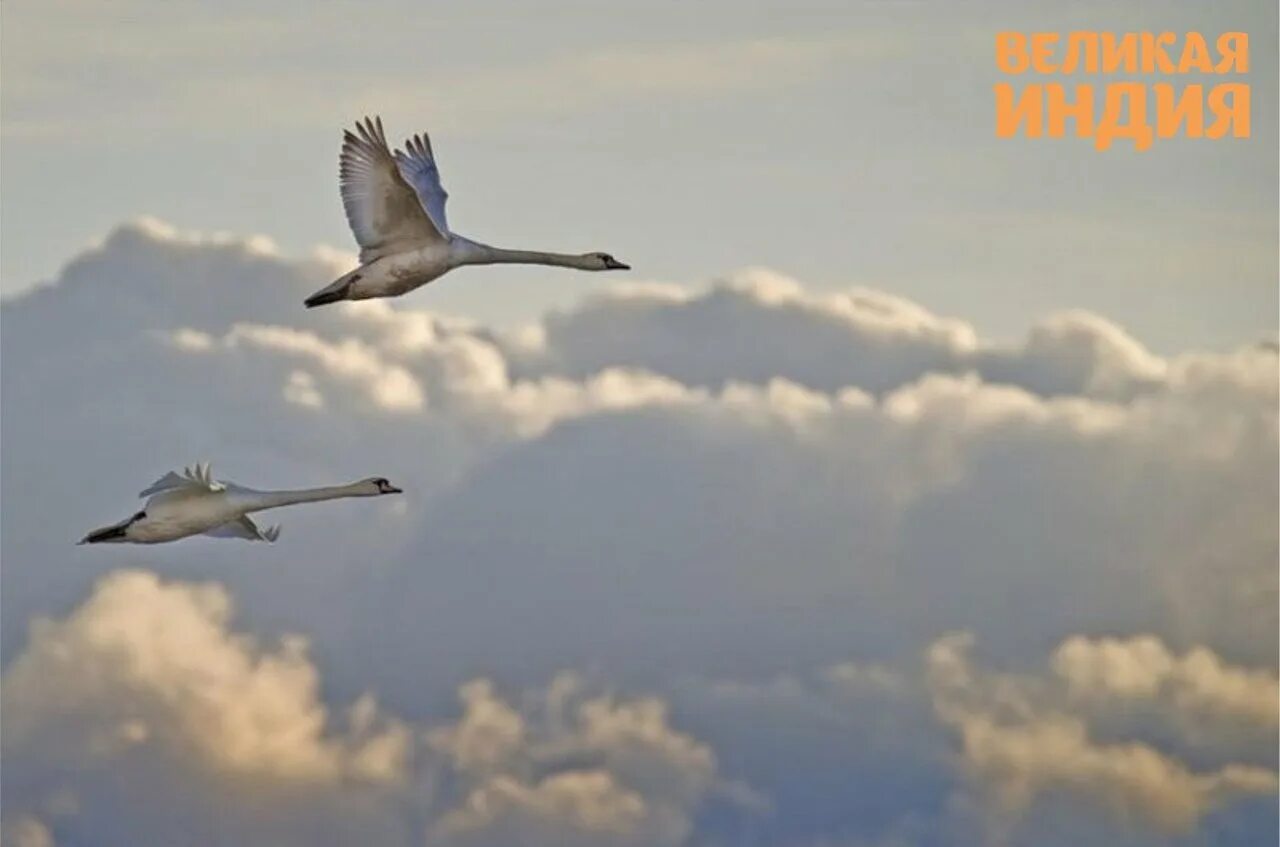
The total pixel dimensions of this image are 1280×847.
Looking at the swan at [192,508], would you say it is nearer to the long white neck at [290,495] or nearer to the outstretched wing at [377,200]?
the long white neck at [290,495]

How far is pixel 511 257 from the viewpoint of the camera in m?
36.2

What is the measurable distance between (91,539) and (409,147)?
321 inches

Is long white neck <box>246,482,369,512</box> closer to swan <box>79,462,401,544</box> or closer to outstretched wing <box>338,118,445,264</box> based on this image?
swan <box>79,462,401,544</box>

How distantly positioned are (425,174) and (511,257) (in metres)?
1.50

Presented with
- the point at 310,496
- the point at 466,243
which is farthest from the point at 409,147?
the point at 310,496

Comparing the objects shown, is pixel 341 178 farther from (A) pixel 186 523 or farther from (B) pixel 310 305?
(A) pixel 186 523

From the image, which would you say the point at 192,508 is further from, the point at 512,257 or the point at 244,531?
the point at 512,257

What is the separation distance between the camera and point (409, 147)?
36.2 m

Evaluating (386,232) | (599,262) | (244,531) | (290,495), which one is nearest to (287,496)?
(290,495)

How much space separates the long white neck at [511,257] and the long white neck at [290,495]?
10.8 feet

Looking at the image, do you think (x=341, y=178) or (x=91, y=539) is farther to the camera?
(x=341, y=178)

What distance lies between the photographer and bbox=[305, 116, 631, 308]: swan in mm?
32969

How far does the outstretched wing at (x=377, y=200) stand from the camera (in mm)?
32875

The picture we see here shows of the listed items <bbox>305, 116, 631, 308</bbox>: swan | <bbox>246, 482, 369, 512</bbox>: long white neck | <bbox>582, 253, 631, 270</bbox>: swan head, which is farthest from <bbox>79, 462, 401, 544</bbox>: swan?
<bbox>582, 253, 631, 270</bbox>: swan head
